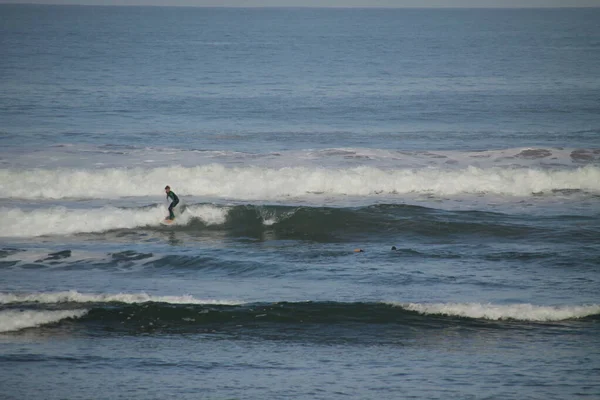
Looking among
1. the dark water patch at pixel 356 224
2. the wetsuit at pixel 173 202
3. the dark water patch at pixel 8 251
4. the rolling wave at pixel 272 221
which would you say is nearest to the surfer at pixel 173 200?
the wetsuit at pixel 173 202

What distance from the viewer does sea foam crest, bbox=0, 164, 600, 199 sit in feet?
92.7

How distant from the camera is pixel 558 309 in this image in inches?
604

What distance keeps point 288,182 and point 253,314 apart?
13.7 m

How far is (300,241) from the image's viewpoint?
896 inches

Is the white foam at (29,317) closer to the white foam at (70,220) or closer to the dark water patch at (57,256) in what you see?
the dark water patch at (57,256)

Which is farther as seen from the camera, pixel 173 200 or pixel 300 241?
pixel 173 200

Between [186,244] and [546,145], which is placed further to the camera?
[546,145]

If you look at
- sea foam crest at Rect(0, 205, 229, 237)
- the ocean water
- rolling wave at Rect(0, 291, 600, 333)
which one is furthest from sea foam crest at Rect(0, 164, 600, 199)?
rolling wave at Rect(0, 291, 600, 333)

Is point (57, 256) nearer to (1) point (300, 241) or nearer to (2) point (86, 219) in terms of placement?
(2) point (86, 219)

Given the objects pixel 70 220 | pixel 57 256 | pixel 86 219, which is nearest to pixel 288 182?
pixel 86 219

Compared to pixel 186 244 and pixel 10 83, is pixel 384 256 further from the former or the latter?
pixel 10 83

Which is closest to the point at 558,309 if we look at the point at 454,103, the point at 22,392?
the point at 22,392

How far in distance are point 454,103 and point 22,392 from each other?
36.4 metres

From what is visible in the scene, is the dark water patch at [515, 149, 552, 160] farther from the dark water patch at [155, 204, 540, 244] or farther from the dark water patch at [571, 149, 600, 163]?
the dark water patch at [155, 204, 540, 244]
